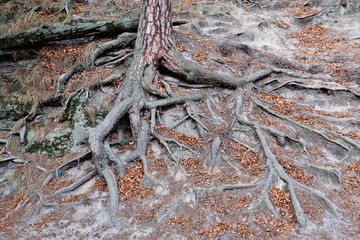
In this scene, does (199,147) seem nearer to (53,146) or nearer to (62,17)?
(53,146)

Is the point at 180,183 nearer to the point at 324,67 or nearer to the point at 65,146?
the point at 65,146

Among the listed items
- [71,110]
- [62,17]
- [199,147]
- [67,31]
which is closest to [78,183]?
[71,110]

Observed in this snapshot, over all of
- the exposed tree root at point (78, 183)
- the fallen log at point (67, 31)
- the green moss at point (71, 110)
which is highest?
the fallen log at point (67, 31)

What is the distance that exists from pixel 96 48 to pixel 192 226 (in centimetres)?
559

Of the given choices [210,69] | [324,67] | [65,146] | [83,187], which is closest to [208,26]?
[210,69]

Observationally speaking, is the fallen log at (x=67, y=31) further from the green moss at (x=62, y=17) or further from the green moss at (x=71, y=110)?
the green moss at (x=71, y=110)

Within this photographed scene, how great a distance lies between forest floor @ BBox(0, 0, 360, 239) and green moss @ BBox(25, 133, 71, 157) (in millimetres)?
27

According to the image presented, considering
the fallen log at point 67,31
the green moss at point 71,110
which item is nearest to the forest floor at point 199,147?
the green moss at point 71,110

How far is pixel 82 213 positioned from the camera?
18.5 ft

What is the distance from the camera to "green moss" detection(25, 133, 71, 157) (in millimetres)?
7105

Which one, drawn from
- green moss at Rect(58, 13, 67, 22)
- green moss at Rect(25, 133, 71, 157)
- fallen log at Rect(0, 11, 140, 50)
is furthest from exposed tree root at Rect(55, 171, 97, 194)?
green moss at Rect(58, 13, 67, 22)

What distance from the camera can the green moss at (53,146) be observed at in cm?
711

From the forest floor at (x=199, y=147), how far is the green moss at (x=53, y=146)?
0.03 meters

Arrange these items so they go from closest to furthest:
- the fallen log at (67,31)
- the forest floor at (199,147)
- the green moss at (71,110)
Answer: the forest floor at (199,147) < the green moss at (71,110) < the fallen log at (67,31)
